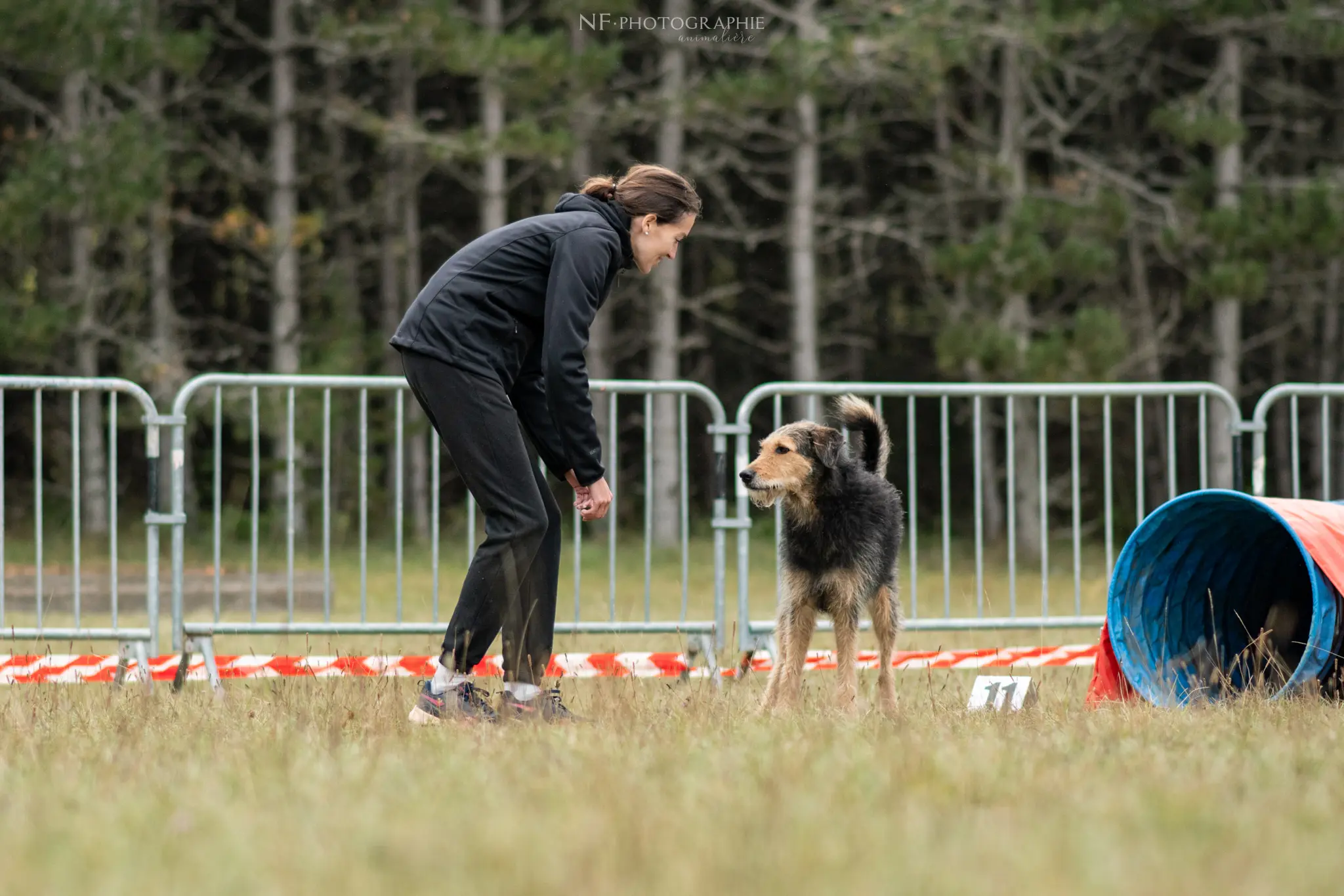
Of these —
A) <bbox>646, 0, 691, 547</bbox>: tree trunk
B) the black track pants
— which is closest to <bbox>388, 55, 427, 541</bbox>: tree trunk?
<bbox>646, 0, 691, 547</bbox>: tree trunk

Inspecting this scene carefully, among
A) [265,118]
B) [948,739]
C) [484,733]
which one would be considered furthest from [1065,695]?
[265,118]

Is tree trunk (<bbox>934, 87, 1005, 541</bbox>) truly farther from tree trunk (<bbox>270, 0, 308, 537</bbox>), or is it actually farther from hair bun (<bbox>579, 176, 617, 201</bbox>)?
hair bun (<bbox>579, 176, 617, 201</bbox>)

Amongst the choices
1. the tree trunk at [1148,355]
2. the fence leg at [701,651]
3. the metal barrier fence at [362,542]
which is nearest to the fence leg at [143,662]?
the metal barrier fence at [362,542]

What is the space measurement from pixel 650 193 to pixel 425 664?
2.20 m

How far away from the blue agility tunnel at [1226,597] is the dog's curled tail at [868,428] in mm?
1009

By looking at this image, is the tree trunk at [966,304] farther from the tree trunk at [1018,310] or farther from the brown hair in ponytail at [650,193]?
the brown hair in ponytail at [650,193]

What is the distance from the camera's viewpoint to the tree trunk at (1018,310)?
16375 millimetres

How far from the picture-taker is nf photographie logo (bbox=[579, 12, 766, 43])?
1691cm

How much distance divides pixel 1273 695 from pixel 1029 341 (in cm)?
1080

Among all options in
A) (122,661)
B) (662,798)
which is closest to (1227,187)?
(122,661)

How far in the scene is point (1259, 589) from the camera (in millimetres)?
6473

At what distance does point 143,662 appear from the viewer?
20.3ft

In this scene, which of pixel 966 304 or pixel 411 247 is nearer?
pixel 966 304

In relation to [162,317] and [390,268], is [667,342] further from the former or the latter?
[162,317]
